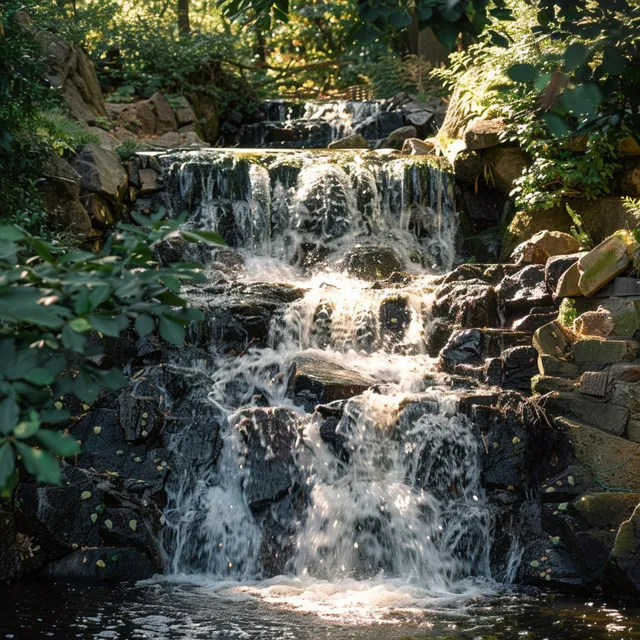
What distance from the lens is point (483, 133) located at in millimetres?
11453

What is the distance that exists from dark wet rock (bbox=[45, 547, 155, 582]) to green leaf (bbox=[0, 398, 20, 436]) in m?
4.40

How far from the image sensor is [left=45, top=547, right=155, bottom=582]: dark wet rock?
609cm

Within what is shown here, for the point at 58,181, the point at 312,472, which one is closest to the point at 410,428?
the point at 312,472

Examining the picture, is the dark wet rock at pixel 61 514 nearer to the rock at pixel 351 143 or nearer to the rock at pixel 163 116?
the rock at pixel 351 143

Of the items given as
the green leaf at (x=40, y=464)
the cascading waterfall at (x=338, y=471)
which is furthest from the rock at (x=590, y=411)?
the green leaf at (x=40, y=464)

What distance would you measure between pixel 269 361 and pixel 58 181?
13.0 ft

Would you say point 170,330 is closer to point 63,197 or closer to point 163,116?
point 63,197

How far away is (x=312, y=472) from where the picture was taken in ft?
22.9

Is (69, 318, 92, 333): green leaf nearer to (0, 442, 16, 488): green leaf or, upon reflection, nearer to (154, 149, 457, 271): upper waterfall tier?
(0, 442, 16, 488): green leaf

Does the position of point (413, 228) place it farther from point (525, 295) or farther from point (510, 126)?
point (525, 295)

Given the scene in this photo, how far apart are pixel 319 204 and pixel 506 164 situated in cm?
272

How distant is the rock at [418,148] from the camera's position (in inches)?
530

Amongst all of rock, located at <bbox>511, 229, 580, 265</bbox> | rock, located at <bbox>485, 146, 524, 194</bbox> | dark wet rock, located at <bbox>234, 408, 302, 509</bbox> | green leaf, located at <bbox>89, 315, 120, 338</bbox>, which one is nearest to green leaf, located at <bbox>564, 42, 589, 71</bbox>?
green leaf, located at <bbox>89, 315, 120, 338</bbox>

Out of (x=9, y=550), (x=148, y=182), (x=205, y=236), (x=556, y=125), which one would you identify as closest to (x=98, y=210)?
(x=148, y=182)
